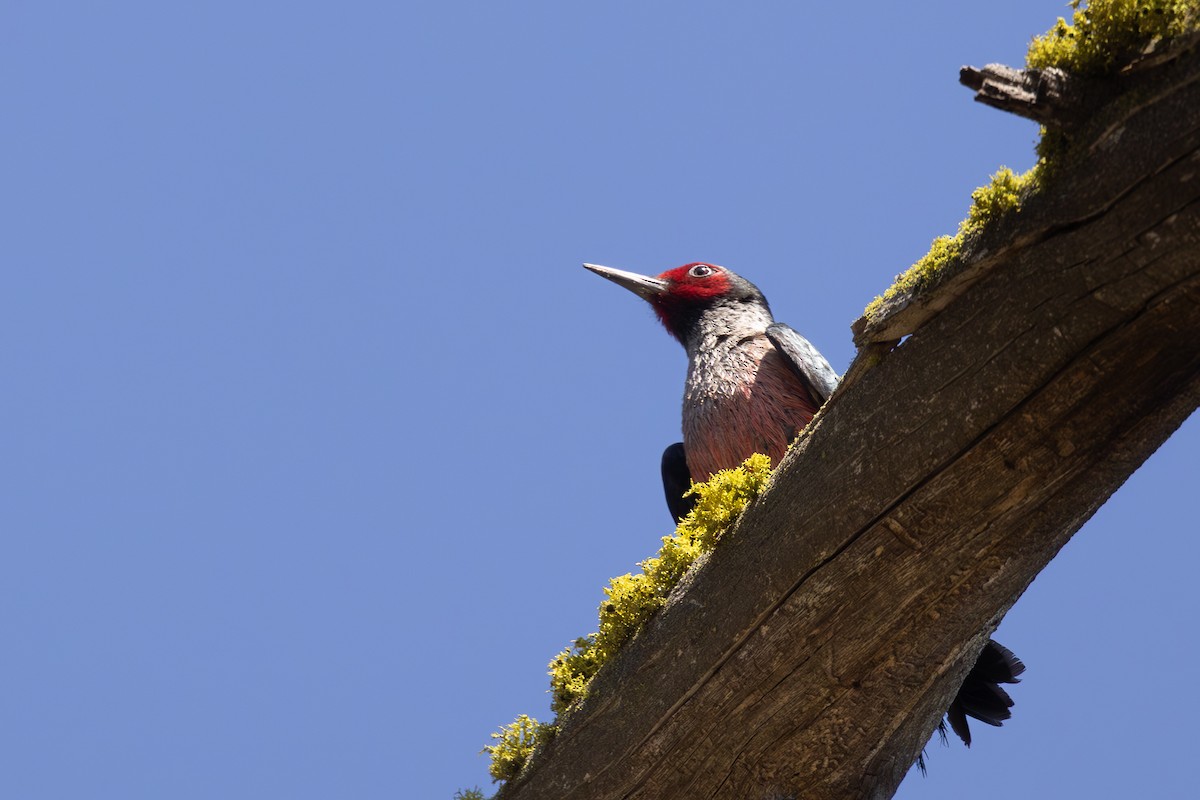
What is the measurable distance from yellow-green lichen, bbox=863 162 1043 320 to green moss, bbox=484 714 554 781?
1.73 m

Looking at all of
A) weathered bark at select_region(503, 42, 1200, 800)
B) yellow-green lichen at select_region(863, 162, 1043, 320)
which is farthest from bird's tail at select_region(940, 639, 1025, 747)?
yellow-green lichen at select_region(863, 162, 1043, 320)

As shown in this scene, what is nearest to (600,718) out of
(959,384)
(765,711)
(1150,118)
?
(765,711)

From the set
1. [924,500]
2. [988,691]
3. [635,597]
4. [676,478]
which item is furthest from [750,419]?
[924,500]

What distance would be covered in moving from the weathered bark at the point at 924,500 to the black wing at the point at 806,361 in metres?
1.50

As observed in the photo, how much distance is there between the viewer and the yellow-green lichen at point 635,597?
3.39 meters

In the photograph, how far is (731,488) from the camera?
3.39 m

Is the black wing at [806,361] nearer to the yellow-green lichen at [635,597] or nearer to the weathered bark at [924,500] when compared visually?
the yellow-green lichen at [635,597]

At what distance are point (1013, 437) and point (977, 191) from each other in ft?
1.84

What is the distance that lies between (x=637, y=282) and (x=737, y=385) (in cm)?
114

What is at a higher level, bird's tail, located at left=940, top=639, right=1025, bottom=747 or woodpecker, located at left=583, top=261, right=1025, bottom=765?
woodpecker, located at left=583, top=261, right=1025, bottom=765

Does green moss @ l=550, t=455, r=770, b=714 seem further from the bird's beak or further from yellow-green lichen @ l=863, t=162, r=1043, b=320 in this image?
the bird's beak

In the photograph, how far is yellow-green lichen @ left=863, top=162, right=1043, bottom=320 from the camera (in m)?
2.60

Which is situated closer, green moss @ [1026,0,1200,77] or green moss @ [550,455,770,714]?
green moss @ [1026,0,1200,77]

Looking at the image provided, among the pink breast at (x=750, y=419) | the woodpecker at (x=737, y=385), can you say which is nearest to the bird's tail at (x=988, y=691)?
the woodpecker at (x=737, y=385)
